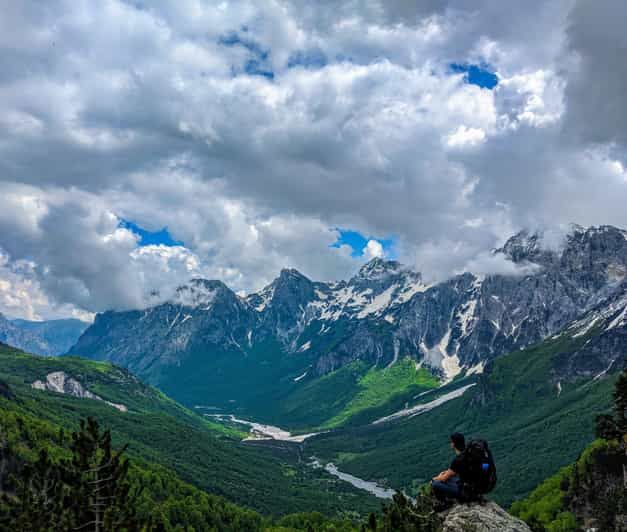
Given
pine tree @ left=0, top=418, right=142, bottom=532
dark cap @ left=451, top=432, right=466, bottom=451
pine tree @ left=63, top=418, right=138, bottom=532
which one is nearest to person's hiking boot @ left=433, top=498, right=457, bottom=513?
dark cap @ left=451, top=432, right=466, bottom=451

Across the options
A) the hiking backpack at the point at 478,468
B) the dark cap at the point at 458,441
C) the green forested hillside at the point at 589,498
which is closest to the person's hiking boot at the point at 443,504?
the hiking backpack at the point at 478,468

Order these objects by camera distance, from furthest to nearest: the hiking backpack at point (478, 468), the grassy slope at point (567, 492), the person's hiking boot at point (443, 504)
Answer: the grassy slope at point (567, 492), the person's hiking boot at point (443, 504), the hiking backpack at point (478, 468)

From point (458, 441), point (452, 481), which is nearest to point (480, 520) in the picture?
point (452, 481)

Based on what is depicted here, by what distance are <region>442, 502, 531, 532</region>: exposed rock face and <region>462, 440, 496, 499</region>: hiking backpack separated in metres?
0.86

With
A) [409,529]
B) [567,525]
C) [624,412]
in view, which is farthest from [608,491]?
[409,529]

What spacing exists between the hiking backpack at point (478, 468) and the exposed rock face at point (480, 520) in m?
0.86

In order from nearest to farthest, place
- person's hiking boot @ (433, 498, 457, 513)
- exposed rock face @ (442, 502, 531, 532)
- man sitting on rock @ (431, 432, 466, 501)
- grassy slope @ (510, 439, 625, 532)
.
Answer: exposed rock face @ (442, 502, 531, 532)
man sitting on rock @ (431, 432, 466, 501)
person's hiking boot @ (433, 498, 457, 513)
grassy slope @ (510, 439, 625, 532)

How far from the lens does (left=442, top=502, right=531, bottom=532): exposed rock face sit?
79.6 ft

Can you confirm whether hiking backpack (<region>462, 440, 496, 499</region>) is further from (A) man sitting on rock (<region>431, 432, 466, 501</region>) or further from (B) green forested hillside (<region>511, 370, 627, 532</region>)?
(B) green forested hillside (<region>511, 370, 627, 532</region>)

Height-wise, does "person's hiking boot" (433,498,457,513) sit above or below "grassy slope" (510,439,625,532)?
above

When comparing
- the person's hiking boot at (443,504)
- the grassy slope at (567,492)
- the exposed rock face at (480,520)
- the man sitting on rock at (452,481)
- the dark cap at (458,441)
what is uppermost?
the dark cap at (458,441)

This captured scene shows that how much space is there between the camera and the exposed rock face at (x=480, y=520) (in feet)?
79.6

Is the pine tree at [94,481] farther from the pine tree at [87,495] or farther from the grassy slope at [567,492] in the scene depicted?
the grassy slope at [567,492]

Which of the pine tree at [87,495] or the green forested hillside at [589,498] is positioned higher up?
the pine tree at [87,495]
